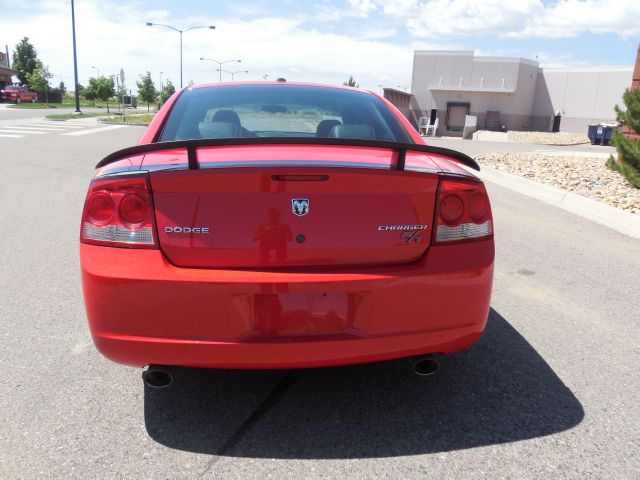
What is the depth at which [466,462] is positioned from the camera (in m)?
2.29

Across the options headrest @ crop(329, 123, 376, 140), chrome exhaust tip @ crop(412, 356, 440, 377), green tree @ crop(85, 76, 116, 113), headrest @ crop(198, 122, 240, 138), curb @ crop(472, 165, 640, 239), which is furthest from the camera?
green tree @ crop(85, 76, 116, 113)

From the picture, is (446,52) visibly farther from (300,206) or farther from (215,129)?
(300,206)

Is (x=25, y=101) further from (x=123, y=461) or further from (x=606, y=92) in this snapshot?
(x=123, y=461)

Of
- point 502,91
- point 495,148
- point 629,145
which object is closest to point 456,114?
point 502,91

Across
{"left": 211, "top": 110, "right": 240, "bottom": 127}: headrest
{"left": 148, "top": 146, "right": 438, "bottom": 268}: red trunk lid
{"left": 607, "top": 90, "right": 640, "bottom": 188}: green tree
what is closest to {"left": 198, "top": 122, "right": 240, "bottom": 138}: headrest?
{"left": 211, "top": 110, "right": 240, "bottom": 127}: headrest

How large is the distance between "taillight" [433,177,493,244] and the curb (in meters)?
5.14

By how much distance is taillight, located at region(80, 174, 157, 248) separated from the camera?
7.27ft

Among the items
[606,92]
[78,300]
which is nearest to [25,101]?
[606,92]

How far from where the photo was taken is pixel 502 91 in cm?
4319

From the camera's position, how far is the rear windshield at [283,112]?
3129 millimetres

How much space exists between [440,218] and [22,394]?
222 cm

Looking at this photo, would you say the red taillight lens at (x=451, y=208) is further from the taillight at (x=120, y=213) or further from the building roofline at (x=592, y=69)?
the building roofline at (x=592, y=69)

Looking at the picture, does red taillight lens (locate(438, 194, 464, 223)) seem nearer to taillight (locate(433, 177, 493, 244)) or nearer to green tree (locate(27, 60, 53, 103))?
taillight (locate(433, 177, 493, 244))

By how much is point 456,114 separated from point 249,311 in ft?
150
